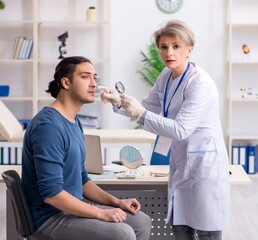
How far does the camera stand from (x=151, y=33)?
6879mm

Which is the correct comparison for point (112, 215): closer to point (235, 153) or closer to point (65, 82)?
point (65, 82)

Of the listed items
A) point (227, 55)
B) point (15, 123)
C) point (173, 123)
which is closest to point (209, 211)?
point (173, 123)

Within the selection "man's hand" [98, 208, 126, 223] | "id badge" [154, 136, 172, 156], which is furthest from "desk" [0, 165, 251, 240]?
"man's hand" [98, 208, 126, 223]

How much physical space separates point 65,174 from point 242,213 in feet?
9.40

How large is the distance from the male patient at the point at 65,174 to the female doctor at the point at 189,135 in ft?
0.87

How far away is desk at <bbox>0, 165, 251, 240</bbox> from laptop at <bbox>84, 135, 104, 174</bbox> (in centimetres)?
6

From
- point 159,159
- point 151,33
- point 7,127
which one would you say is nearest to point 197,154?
point 159,159

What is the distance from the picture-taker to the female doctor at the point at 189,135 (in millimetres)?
2768

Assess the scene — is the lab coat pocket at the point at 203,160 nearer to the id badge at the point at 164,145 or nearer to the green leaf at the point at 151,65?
the id badge at the point at 164,145

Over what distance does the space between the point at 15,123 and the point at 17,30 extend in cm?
155

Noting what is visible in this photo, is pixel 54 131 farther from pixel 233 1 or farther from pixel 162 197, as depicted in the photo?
pixel 233 1

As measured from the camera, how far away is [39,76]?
6.94 m

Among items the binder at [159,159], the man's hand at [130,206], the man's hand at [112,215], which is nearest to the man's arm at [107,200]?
the man's hand at [130,206]

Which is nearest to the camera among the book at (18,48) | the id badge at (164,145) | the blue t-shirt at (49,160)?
the blue t-shirt at (49,160)
